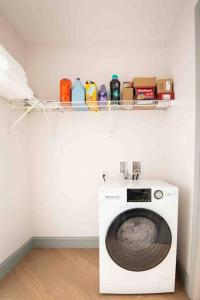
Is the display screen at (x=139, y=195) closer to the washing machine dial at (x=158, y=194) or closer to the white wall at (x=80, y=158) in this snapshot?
the washing machine dial at (x=158, y=194)

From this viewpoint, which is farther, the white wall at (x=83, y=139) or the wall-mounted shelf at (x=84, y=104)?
the white wall at (x=83, y=139)

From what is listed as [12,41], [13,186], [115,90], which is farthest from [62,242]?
[12,41]

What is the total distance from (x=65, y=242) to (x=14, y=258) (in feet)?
2.00

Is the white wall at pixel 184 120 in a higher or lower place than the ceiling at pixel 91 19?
lower

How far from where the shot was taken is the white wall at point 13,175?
1873mm

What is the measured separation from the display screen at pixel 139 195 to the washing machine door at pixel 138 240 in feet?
0.28

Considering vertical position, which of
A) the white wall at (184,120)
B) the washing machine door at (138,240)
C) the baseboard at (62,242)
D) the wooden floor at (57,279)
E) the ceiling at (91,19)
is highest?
the ceiling at (91,19)

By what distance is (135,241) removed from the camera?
163 cm

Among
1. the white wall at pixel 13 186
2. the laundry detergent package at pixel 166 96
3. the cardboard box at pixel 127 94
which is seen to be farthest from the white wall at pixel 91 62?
the white wall at pixel 13 186

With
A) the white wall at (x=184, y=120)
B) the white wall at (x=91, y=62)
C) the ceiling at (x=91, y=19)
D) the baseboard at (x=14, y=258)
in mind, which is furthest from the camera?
the white wall at (x=91, y=62)

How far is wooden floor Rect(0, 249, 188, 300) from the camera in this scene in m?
1.61

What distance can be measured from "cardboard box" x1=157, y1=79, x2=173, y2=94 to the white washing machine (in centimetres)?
105

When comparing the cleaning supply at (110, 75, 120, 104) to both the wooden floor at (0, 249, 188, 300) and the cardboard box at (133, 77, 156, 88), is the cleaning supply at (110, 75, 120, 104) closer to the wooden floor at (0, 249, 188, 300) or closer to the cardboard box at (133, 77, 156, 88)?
the cardboard box at (133, 77, 156, 88)

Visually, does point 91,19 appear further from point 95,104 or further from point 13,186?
point 13,186
